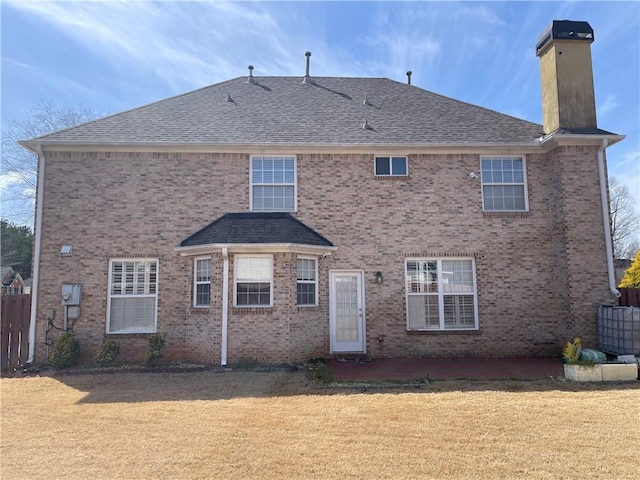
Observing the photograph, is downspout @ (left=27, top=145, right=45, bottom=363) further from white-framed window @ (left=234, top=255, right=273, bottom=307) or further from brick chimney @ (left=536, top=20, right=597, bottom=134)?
brick chimney @ (left=536, top=20, right=597, bottom=134)

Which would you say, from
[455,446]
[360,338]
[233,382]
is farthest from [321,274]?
[455,446]

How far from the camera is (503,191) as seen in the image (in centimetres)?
1243

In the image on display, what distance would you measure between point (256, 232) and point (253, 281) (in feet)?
4.10

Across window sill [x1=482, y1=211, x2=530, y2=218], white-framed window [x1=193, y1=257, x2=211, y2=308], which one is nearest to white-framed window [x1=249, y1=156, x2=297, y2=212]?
white-framed window [x1=193, y1=257, x2=211, y2=308]

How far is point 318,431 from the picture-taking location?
595 cm

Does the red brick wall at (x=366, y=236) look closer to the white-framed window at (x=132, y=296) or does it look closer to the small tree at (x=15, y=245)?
the white-framed window at (x=132, y=296)

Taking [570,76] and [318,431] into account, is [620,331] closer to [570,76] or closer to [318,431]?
[570,76]

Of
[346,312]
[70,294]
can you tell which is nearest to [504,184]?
[346,312]

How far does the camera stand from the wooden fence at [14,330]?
35.9ft

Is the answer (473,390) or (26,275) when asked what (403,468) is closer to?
(473,390)

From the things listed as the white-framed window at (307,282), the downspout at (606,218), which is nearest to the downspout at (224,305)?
the white-framed window at (307,282)

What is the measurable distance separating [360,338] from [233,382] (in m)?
4.03

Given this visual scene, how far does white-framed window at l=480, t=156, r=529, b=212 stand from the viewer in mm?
12383

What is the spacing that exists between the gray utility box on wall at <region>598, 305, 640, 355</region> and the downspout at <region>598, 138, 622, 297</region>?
0.79 m
